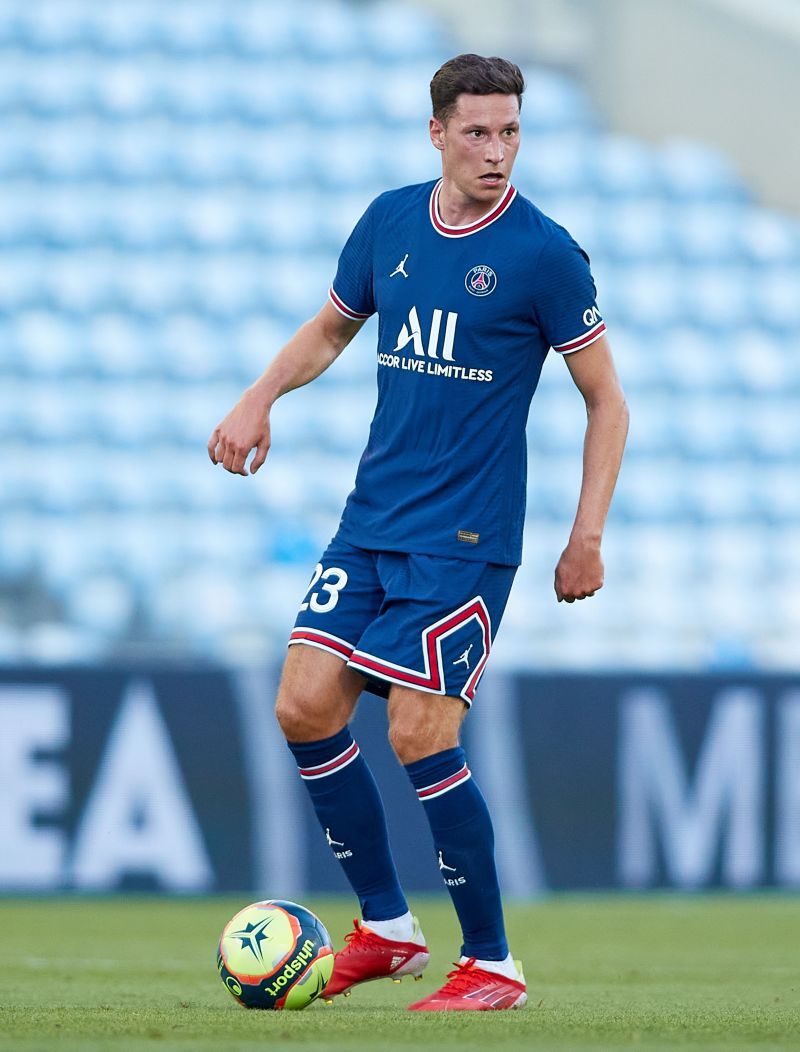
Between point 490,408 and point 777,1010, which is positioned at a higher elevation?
point 490,408

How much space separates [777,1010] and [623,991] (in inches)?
28.9

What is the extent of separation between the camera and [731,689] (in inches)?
313

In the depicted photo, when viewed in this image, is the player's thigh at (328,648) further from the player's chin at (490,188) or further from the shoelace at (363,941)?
the player's chin at (490,188)

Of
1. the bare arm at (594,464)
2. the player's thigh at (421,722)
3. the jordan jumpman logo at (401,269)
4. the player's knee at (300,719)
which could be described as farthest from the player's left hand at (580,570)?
the jordan jumpman logo at (401,269)

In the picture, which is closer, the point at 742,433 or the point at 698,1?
the point at 742,433

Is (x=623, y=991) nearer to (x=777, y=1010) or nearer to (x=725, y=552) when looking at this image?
(x=777, y=1010)

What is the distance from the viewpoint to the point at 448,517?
12.5ft

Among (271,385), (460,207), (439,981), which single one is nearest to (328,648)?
(271,385)

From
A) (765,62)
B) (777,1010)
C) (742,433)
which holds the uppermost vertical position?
(765,62)

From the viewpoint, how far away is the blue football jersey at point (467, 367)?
3803mm

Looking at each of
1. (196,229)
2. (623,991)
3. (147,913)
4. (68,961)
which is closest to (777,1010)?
(623,991)

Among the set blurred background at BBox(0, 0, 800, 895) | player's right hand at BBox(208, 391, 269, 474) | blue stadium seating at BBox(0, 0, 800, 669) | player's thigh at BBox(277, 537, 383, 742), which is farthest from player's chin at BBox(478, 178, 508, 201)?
blue stadium seating at BBox(0, 0, 800, 669)

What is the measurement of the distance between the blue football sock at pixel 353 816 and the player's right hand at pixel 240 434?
0.63 metres

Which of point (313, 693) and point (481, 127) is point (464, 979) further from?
point (481, 127)
